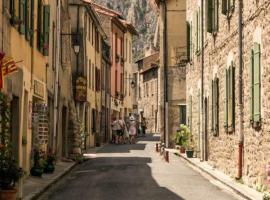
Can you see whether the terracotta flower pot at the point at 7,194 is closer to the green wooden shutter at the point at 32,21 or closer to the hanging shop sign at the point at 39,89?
the green wooden shutter at the point at 32,21

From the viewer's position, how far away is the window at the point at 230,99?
69.5 ft

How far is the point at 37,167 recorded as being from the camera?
20359 millimetres

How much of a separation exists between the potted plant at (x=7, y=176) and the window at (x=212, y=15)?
12633mm

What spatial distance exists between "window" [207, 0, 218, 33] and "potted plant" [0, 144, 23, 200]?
41.4ft

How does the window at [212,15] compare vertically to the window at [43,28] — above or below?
above

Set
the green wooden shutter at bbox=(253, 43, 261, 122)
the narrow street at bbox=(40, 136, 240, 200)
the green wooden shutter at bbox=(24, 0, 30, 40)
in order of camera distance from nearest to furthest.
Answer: the narrow street at bbox=(40, 136, 240, 200), the green wooden shutter at bbox=(253, 43, 261, 122), the green wooden shutter at bbox=(24, 0, 30, 40)

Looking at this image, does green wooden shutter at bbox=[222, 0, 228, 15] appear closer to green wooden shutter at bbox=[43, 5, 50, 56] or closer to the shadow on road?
the shadow on road

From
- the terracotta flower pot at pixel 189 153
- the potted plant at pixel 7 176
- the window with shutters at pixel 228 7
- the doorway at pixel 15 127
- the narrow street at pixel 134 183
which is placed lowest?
the narrow street at pixel 134 183

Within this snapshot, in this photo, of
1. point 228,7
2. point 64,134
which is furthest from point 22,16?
point 64,134

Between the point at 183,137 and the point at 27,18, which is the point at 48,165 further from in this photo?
the point at 183,137

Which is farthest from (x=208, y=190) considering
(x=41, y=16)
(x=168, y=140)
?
(x=168, y=140)

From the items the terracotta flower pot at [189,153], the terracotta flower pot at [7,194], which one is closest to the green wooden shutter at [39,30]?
the terracotta flower pot at [7,194]

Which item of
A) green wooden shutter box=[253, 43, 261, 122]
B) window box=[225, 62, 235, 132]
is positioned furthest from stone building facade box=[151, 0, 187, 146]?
green wooden shutter box=[253, 43, 261, 122]

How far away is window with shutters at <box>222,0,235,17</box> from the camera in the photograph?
829 inches
